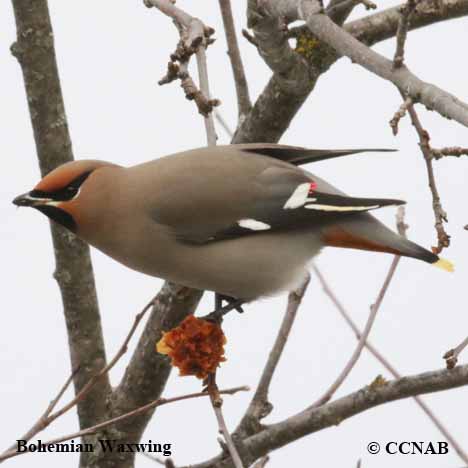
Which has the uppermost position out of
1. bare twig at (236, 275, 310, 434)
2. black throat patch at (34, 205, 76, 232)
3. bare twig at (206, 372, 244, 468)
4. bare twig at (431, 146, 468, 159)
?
black throat patch at (34, 205, 76, 232)

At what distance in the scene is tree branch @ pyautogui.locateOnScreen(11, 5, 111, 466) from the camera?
3.92m

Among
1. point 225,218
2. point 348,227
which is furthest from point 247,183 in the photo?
point 348,227

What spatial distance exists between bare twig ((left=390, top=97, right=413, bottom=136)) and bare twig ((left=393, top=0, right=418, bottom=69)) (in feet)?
0.27

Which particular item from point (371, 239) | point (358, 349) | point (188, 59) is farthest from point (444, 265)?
point (188, 59)

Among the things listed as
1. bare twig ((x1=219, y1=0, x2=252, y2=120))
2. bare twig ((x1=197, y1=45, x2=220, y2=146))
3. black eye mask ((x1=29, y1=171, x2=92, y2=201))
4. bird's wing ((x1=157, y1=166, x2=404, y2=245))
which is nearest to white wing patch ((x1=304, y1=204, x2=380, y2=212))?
bird's wing ((x1=157, y1=166, x2=404, y2=245))

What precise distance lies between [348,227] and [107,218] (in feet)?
2.81

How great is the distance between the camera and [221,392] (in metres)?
2.83

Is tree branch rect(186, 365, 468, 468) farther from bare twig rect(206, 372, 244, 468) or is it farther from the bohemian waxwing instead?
the bohemian waxwing

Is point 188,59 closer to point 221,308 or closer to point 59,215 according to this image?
point 59,215

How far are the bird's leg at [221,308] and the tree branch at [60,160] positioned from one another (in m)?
0.51

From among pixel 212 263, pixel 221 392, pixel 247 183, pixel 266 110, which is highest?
pixel 266 110

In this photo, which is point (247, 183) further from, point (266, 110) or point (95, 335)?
point (95, 335)

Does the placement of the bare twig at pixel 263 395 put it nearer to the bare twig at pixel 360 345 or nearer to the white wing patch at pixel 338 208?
the bare twig at pixel 360 345

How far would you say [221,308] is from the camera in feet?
12.2
